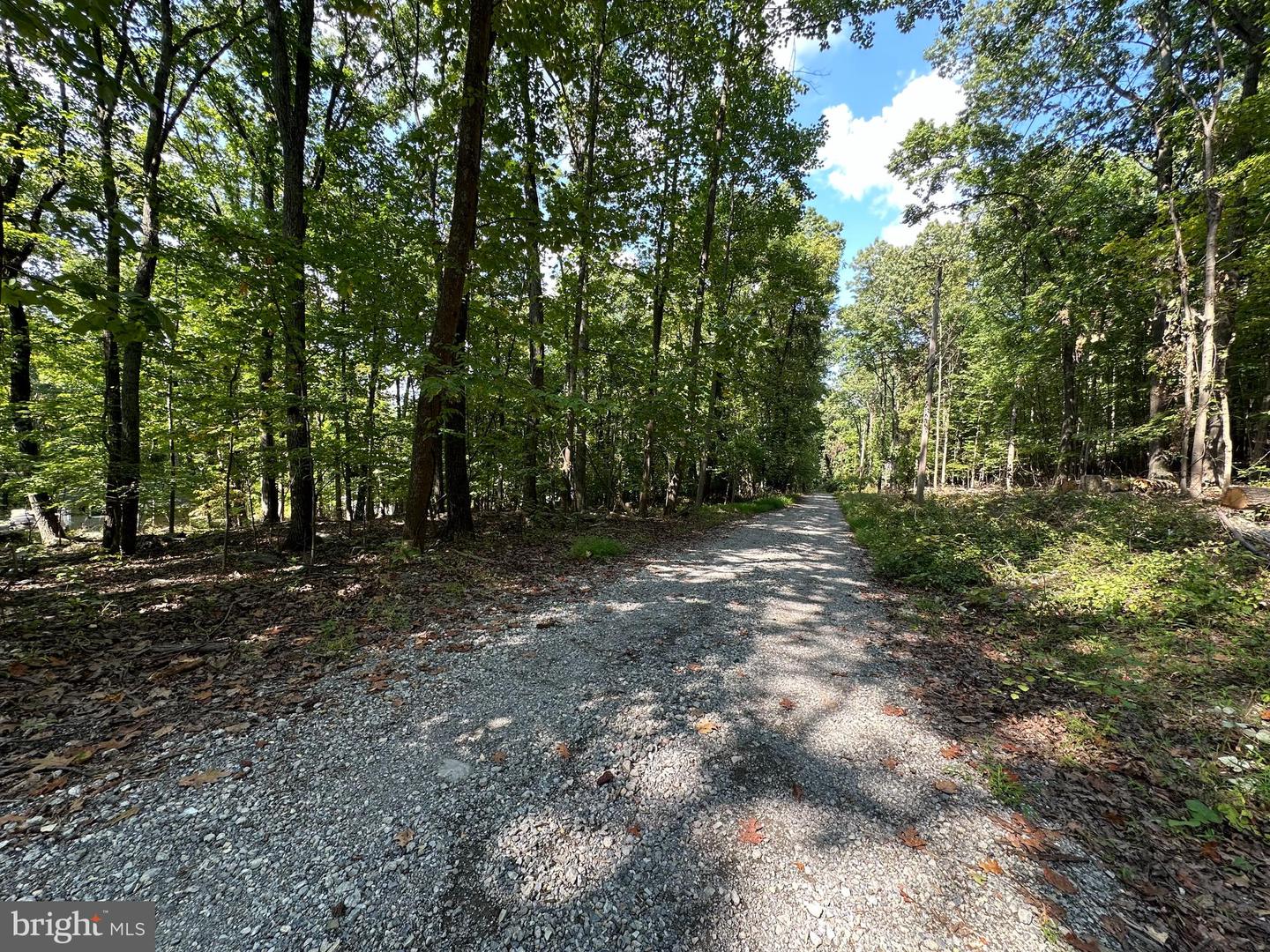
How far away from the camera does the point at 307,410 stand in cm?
663

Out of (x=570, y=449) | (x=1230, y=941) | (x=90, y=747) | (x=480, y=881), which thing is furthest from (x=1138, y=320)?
(x=90, y=747)

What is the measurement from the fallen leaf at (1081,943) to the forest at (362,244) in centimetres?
567

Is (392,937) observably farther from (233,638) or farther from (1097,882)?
(233,638)

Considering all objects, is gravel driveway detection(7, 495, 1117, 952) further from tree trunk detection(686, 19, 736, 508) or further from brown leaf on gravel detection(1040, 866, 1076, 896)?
tree trunk detection(686, 19, 736, 508)

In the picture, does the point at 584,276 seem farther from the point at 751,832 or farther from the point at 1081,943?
the point at 1081,943

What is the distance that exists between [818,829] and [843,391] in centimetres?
4397

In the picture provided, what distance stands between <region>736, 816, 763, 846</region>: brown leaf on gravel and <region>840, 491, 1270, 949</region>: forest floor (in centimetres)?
162

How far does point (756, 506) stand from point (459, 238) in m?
15.8

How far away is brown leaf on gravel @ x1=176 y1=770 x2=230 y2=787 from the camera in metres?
2.51

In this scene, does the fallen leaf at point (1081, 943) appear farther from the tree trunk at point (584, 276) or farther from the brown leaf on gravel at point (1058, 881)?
the tree trunk at point (584, 276)

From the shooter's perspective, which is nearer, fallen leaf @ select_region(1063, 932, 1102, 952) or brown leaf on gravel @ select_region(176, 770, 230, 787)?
fallen leaf @ select_region(1063, 932, 1102, 952)

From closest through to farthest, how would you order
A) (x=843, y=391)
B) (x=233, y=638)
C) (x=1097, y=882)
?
(x=1097, y=882), (x=233, y=638), (x=843, y=391)

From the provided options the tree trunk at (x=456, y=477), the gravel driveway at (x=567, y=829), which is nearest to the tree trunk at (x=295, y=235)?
the tree trunk at (x=456, y=477)

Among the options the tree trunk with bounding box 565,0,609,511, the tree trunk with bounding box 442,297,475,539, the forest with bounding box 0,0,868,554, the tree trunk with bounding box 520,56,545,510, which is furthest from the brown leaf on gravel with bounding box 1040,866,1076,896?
the tree trunk with bounding box 565,0,609,511
